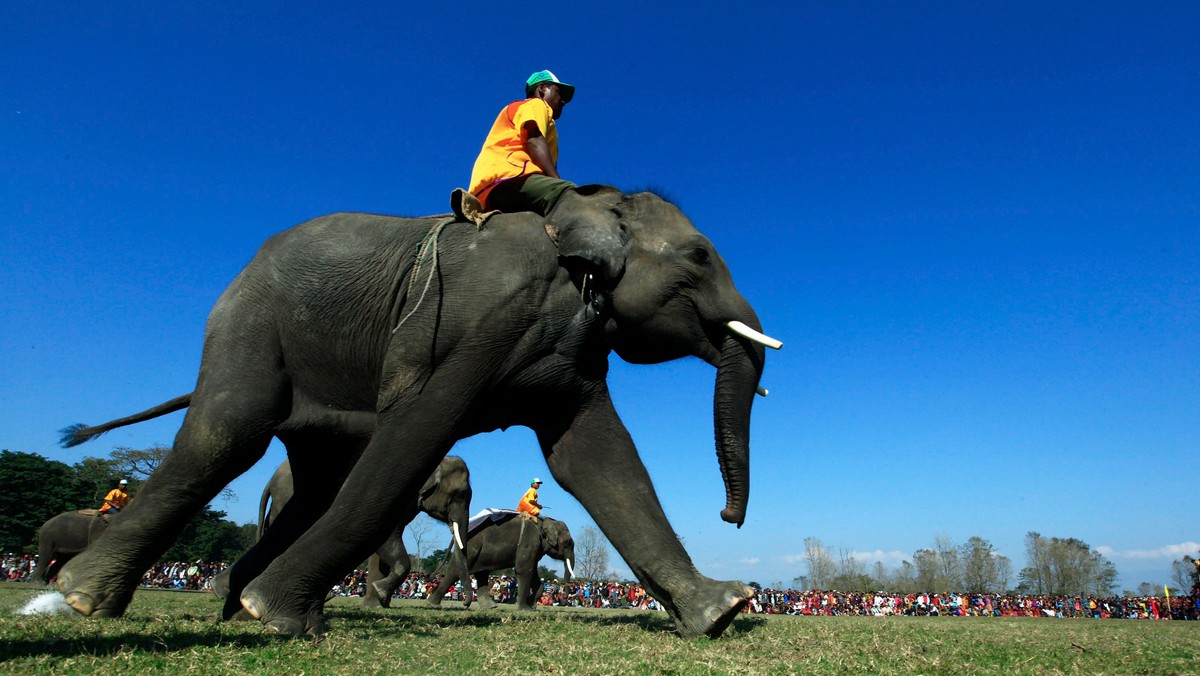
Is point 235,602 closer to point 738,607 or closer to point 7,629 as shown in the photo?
point 7,629

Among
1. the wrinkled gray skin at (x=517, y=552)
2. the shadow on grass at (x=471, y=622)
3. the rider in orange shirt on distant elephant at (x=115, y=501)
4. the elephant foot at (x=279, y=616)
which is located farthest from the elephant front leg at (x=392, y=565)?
the rider in orange shirt on distant elephant at (x=115, y=501)

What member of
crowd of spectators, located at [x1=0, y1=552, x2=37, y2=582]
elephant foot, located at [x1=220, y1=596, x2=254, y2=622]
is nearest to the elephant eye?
elephant foot, located at [x1=220, y1=596, x2=254, y2=622]

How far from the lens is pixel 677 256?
503cm

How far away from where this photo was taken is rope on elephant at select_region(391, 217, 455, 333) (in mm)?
4812

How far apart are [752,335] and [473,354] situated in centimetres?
175

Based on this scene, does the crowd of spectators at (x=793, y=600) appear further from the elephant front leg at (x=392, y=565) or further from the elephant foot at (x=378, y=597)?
the elephant front leg at (x=392, y=565)

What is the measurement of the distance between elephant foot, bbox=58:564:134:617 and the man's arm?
381 centimetres

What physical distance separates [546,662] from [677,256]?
274cm

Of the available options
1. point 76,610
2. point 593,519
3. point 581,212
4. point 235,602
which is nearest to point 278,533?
point 235,602

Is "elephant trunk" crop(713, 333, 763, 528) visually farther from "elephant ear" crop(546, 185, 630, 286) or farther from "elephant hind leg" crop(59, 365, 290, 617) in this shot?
"elephant hind leg" crop(59, 365, 290, 617)

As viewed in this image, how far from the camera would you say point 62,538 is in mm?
17031

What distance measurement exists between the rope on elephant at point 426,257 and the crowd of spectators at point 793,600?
26069 millimetres

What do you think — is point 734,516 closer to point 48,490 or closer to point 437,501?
point 437,501

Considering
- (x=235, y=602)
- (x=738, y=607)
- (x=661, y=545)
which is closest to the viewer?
(x=738, y=607)
